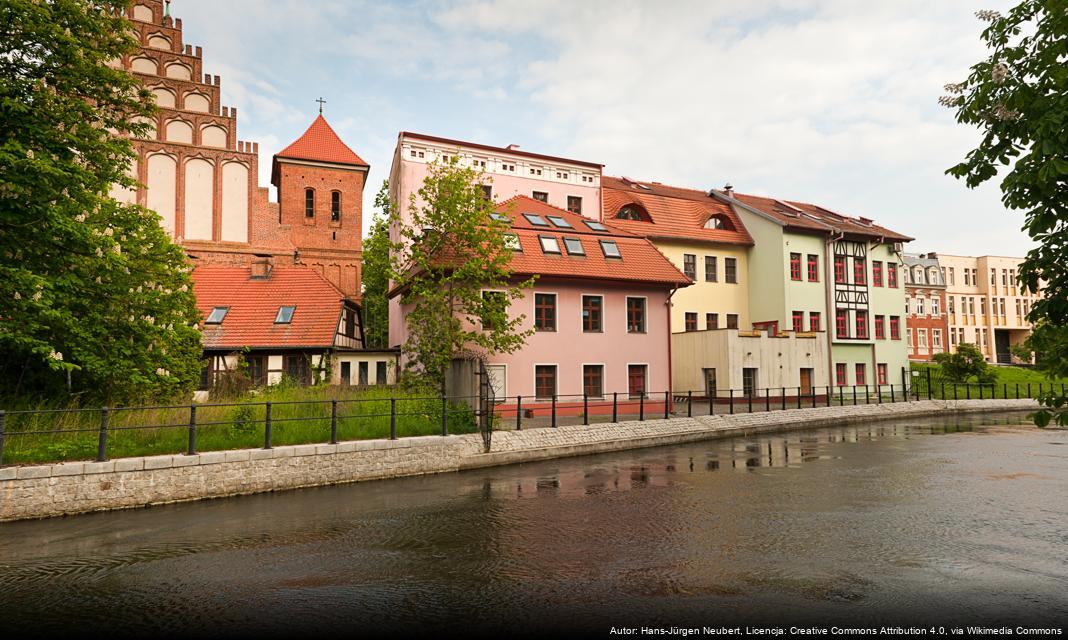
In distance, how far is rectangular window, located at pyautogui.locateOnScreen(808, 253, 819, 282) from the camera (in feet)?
121

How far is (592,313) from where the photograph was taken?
2609 centimetres

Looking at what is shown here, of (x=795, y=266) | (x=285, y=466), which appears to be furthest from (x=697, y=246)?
(x=285, y=466)

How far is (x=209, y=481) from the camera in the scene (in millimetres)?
12383

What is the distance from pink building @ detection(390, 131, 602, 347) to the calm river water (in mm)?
21914

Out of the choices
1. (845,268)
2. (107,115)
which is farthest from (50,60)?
(845,268)

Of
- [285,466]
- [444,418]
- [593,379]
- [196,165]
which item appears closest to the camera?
[285,466]

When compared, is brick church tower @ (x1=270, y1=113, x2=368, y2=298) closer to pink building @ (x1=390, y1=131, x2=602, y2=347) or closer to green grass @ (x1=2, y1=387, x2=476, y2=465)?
Result: pink building @ (x1=390, y1=131, x2=602, y2=347)

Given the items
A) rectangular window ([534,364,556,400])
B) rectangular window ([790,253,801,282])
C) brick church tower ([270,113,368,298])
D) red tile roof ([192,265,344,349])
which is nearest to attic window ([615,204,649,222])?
rectangular window ([790,253,801,282])

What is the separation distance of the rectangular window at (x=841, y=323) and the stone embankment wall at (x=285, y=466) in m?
18.9

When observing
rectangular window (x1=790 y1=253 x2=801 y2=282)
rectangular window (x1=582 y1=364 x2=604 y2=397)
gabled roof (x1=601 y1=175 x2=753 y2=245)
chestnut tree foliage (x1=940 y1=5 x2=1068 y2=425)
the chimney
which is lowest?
rectangular window (x1=582 y1=364 x2=604 y2=397)

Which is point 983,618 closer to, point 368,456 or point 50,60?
point 368,456

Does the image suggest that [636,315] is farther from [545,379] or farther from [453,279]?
[453,279]

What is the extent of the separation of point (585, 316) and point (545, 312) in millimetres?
1792

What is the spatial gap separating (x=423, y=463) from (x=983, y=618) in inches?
464
